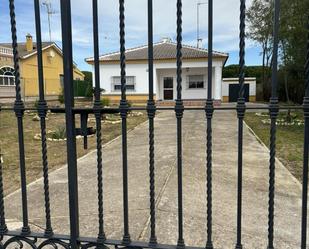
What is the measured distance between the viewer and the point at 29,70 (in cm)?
3061

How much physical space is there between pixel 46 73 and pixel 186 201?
101 feet

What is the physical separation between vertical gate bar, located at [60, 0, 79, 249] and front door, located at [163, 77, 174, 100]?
26325mm

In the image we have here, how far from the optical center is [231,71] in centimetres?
3478

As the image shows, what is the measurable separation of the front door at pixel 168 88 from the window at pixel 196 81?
1655 mm

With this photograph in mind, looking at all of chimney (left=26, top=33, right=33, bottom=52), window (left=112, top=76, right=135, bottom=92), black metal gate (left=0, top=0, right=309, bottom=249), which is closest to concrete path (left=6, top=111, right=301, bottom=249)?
black metal gate (left=0, top=0, right=309, bottom=249)

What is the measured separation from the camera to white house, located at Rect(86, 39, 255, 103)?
84.1 ft

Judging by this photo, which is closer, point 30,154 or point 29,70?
point 30,154

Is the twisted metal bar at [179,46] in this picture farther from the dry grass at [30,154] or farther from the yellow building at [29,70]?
the yellow building at [29,70]

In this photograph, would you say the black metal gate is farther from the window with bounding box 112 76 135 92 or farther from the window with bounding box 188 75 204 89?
the window with bounding box 188 75 204 89

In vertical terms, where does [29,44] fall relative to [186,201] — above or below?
above

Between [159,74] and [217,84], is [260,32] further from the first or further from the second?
[159,74]

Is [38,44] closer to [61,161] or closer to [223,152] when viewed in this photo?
[61,161]

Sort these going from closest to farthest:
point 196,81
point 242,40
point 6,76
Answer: point 242,40
point 196,81
point 6,76

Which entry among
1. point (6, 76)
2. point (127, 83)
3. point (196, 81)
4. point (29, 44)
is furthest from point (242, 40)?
point (29, 44)
